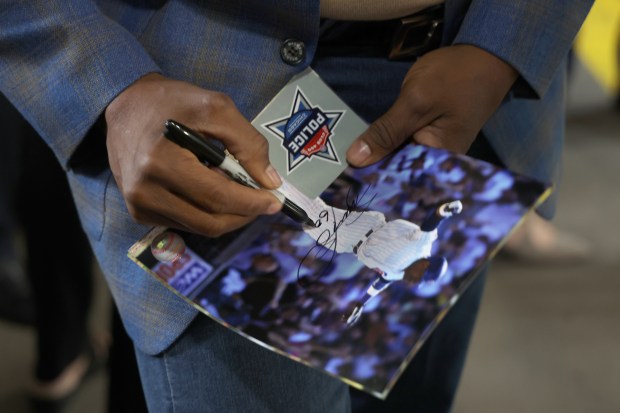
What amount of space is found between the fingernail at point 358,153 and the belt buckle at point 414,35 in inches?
4.3

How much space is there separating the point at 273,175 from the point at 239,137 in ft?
0.15

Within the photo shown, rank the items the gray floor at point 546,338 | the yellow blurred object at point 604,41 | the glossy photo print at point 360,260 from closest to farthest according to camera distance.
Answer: the glossy photo print at point 360,260
the gray floor at point 546,338
the yellow blurred object at point 604,41

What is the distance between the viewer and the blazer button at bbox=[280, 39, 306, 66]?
0.62 metres

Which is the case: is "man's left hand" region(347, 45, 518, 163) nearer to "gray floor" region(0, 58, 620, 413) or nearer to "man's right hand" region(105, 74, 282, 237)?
"man's right hand" region(105, 74, 282, 237)

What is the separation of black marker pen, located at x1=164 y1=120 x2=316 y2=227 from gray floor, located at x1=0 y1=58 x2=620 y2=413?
101 cm

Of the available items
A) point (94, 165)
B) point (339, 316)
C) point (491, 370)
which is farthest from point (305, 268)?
point (491, 370)

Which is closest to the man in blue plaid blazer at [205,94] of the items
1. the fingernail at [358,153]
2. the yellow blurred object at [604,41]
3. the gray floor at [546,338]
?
the fingernail at [358,153]

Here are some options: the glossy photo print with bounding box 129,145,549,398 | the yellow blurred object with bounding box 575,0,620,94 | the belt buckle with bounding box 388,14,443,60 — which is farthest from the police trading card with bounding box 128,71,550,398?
the yellow blurred object with bounding box 575,0,620,94

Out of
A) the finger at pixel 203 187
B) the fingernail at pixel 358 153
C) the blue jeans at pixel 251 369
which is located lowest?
the blue jeans at pixel 251 369

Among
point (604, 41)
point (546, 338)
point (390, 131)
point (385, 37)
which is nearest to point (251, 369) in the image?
point (390, 131)

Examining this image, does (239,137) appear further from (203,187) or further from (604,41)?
(604,41)
